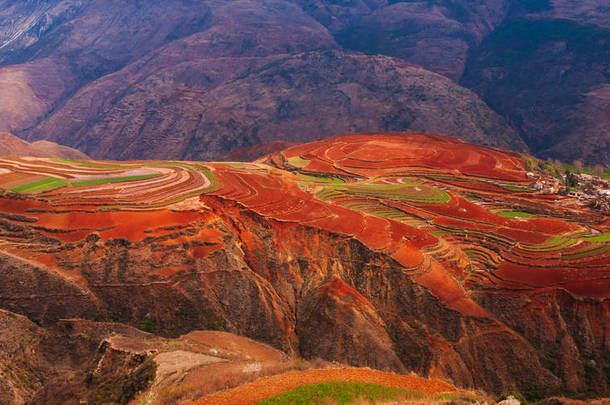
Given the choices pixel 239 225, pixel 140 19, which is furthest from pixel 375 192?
pixel 140 19

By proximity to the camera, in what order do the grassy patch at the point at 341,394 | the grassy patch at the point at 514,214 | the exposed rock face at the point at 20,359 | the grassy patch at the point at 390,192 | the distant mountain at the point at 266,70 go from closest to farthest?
1. the grassy patch at the point at 341,394
2. the exposed rock face at the point at 20,359
3. the grassy patch at the point at 514,214
4. the grassy patch at the point at 390,192
5. the distant mountain at the point at 266,70

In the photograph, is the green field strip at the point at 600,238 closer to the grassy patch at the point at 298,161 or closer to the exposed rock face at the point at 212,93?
the grassy patch at the point at 298,161

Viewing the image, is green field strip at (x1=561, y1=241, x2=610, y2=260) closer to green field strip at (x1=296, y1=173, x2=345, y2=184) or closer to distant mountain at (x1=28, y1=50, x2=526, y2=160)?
green field strip at (x1=296, y1=173, x2=345, y2=184)

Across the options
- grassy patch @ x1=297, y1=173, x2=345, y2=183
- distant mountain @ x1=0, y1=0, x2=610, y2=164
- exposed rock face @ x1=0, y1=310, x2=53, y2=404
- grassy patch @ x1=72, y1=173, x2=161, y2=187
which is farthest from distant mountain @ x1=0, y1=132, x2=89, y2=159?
exposed rock face @ x1=0, y1=310, x2=53, y2=404

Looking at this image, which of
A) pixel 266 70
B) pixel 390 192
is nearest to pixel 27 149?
pixel 266 70

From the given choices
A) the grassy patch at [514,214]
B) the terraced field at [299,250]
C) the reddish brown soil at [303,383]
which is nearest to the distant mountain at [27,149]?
the terraced field at [299,250]

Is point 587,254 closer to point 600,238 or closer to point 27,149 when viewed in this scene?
point 600,238

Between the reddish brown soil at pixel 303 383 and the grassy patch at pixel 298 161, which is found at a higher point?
the reddish brown soil at pixel 303 383
